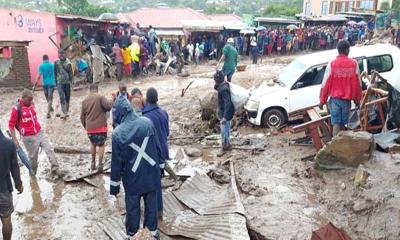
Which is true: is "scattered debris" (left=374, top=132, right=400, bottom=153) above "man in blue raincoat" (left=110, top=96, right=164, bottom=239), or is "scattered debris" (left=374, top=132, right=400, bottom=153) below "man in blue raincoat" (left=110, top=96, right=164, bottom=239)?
below

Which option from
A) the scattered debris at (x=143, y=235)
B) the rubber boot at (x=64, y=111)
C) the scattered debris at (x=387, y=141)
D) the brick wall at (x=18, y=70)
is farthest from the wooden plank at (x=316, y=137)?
the brick wall at (x=18, y=70)

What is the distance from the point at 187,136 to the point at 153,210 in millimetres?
5402

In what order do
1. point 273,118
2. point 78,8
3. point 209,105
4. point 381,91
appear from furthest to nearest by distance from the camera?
point 78,8
point 209,105
point 273,118
point 381,91

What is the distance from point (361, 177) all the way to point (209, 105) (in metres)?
5.49

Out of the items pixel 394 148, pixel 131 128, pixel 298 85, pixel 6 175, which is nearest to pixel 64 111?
pixel 298 85

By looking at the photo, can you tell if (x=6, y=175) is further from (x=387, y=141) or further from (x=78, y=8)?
(x=78, y=8)

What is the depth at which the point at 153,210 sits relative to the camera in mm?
5320

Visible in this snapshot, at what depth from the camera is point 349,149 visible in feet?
23.7

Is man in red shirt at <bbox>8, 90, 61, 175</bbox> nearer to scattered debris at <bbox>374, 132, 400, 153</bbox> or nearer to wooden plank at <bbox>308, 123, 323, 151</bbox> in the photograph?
wooden plank at <bbox>308, 123, 323, 151</bbox>

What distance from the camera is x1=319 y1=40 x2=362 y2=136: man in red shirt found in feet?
24.4

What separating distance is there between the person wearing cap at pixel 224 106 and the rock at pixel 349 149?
84.0 inches

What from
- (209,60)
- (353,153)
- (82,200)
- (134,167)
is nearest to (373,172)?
(353,153)

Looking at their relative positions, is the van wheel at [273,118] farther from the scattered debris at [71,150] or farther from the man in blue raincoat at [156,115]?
the man in blue raincoat at [156,115]

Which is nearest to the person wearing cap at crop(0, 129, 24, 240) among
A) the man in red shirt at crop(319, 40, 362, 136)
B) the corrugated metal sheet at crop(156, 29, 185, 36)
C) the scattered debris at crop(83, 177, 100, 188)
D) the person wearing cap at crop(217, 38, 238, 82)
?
the scattered debris at crop(83, 177, 100, 188)
